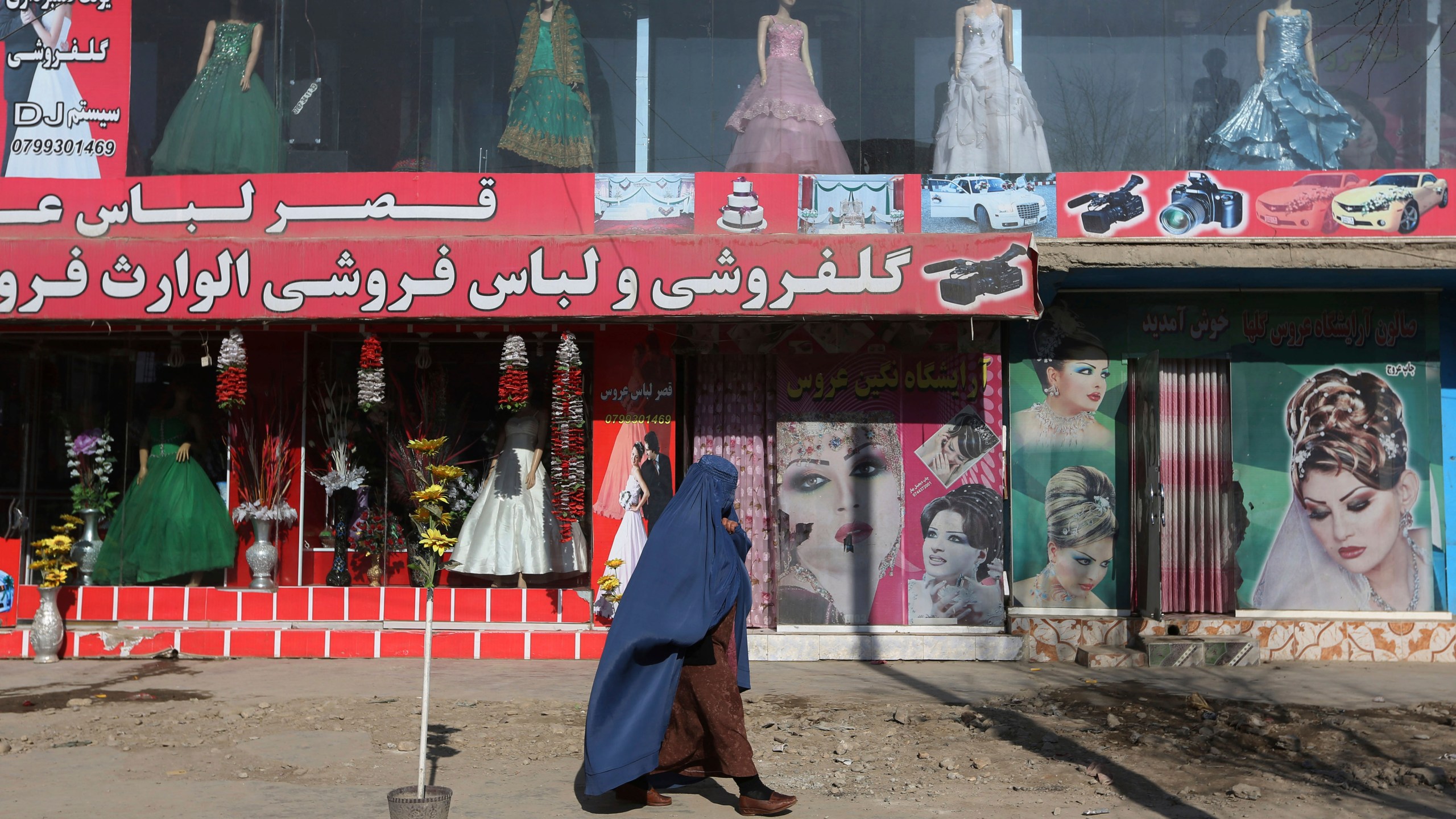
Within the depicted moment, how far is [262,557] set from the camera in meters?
9.50

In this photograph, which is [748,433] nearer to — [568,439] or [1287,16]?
[568,439]

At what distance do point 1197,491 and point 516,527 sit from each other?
5327mm

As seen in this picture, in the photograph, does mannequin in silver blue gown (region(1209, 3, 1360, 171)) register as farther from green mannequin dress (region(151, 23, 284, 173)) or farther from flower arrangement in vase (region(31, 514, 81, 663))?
flower arrangement in vase (region(31, 514, 81, 663))

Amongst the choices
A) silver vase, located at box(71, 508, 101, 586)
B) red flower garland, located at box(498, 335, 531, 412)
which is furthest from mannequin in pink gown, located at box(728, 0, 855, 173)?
silver vase, located at box(71, 508, 101, 586)

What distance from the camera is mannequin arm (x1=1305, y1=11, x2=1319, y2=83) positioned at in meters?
9.20

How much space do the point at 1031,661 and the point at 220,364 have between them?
6495 millimetres

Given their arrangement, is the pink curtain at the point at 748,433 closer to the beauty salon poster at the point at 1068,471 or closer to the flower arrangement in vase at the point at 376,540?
the beauty salon poster at the point at 1068,471

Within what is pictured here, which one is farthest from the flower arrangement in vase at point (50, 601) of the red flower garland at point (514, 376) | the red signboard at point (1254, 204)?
the red signboard at point (1254, 204)

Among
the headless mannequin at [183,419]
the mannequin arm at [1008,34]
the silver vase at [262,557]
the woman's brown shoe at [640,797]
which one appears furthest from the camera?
the headless mannequin at [183,419]

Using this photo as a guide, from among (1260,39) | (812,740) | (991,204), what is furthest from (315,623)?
(1260,39)

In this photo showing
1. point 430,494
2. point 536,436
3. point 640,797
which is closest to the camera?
point 430,494

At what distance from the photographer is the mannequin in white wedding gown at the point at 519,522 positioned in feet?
31.0

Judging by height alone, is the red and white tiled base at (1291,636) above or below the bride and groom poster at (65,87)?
below

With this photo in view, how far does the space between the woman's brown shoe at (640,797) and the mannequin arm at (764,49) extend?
6101 mm
